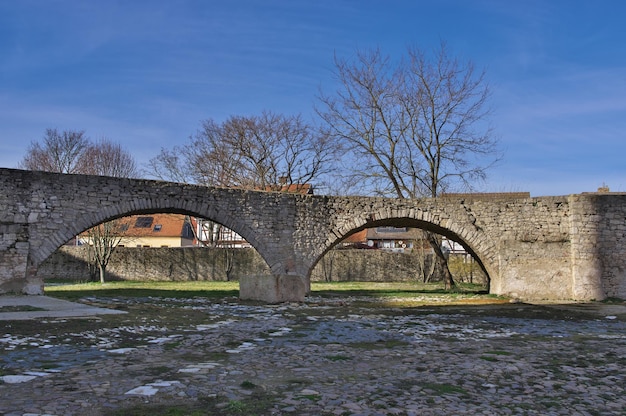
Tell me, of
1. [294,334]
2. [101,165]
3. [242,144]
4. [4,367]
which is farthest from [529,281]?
[101,165]

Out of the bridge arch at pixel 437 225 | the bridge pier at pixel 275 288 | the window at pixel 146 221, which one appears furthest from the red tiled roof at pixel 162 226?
the bridge pier at pixel 275 288

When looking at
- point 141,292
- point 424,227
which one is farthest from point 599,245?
point 141,292

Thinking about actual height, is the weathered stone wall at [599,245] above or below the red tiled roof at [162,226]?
below

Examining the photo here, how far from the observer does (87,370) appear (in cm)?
505

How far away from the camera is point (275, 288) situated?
13656 millimetres

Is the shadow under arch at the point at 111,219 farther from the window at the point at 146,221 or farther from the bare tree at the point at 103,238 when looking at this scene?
the window at the point at 146,221

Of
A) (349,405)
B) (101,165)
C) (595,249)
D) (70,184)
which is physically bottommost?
(349,405)

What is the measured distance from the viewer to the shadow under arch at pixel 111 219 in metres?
15.2

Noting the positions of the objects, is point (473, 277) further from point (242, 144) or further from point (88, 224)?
point (88, 224)

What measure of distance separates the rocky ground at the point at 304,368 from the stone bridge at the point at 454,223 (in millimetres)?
7540

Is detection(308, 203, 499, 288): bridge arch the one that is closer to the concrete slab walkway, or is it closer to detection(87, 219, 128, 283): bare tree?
the concrete slab walkway

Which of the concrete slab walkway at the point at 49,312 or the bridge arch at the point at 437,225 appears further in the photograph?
the bridge arch at the point at 437,225

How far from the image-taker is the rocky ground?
412 cm

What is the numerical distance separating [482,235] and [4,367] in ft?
50.5
